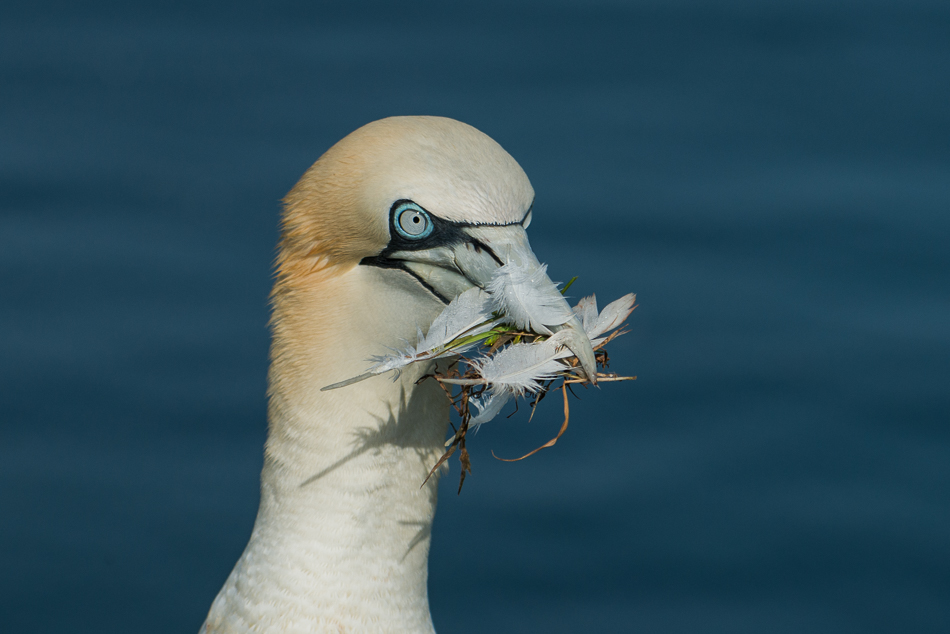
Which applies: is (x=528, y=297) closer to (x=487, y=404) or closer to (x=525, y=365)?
(x=525, y=365)

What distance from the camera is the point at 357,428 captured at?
3402mm

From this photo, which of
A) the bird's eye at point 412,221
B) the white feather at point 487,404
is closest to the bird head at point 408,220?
the bird's eye at point 412,221

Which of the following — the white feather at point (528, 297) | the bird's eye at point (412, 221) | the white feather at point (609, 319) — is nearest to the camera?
the white feather at point (528, 297)

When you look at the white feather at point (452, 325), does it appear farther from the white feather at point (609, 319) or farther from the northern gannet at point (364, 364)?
the white feather at point (609, 319)

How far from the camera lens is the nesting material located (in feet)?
9.87

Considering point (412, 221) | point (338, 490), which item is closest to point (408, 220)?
point (412, 221)

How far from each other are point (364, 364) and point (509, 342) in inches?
18.0

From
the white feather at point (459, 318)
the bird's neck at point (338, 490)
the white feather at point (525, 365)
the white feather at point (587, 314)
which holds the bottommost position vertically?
the bird's neck at point (338, 490)

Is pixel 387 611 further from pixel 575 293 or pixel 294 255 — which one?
pixel 575 293

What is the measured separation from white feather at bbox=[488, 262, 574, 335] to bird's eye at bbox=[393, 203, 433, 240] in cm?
24

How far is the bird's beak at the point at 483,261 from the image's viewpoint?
302 cm

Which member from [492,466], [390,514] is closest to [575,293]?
[492,466]

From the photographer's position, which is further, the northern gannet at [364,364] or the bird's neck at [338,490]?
the bird's neck at [338,490]

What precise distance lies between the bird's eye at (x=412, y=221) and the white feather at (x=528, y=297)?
245 mm
